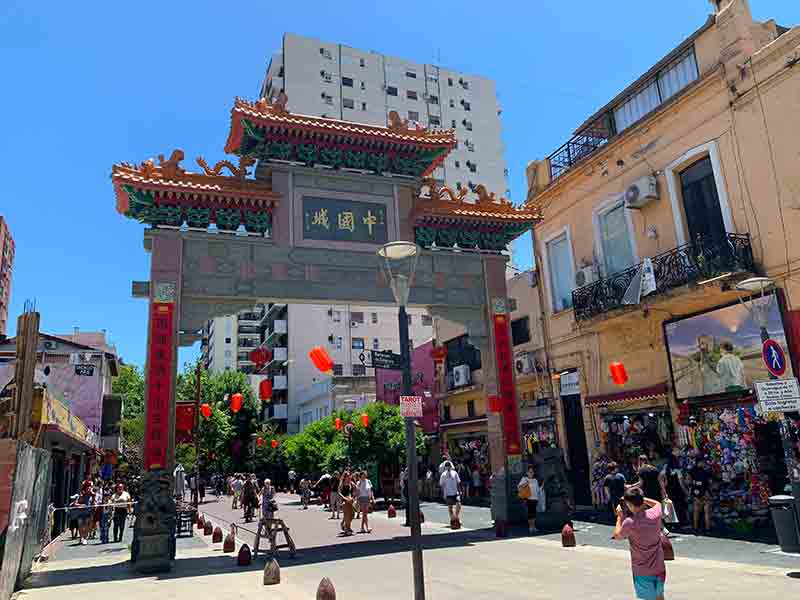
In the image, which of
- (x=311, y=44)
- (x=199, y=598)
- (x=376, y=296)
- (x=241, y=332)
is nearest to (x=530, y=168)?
(x=376, y=296)

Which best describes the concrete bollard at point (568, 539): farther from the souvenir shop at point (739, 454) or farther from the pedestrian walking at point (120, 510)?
the pedestrian walking at point (120, 510)

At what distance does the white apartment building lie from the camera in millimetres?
52062

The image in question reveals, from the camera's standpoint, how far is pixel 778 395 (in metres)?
10.0

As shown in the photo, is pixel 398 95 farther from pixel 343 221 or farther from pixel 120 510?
pixel 120 510

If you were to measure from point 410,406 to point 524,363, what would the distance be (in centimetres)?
1529

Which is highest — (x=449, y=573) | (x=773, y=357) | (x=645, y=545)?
(x=773, y=357)

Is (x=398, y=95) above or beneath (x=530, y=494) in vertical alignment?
above

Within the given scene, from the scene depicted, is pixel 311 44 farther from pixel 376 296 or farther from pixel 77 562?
pixel 77 562

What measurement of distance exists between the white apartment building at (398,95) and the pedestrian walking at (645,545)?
4812 centimetres

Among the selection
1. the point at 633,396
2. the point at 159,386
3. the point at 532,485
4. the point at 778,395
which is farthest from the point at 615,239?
the point at 159,386

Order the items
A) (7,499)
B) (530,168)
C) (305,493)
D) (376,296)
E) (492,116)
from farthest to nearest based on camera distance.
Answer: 1. (492,116)
2. (305,493)
3. (530,168)
4. (376,296)
5. (7,499)

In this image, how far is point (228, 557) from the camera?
13.1 metres

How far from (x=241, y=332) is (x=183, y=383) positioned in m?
37.3

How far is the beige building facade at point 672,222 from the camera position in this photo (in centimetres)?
1408
